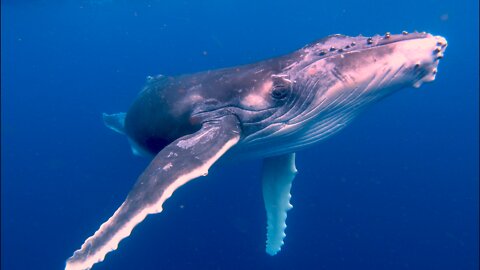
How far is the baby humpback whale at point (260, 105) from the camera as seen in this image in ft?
18.3

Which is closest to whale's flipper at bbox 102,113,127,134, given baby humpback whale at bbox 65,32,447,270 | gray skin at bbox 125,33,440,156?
baby humpback whale at bbox 65,32,447,270

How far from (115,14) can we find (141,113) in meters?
74.2

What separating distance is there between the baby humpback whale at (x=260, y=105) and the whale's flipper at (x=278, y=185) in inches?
50.9

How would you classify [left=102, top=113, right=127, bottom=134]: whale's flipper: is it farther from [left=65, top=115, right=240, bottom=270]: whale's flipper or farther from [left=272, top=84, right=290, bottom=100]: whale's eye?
[left=272, top=84, right=290, bottom=100]: whale's eye

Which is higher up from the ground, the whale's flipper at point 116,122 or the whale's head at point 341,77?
the whale's flipper at point 116,122

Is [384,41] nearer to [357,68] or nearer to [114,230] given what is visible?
[357,68]

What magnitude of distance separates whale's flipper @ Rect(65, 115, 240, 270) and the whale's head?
1357 mm

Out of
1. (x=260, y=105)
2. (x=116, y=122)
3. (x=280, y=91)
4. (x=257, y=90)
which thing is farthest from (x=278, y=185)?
(x=116, y=122)

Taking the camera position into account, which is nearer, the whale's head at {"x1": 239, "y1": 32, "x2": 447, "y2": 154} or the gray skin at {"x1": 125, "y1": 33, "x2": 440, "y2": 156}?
the whale's head at {"x1": 239, "y1": 32, "x2": 447, "y2": 154}

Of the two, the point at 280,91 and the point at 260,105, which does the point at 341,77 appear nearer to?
the point at 280,91

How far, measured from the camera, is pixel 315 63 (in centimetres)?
689

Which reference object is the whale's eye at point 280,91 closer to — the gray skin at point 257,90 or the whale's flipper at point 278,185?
the gray skin at point 257,90

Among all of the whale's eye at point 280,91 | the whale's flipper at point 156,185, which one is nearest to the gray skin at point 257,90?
the whale's eye at point 280,91

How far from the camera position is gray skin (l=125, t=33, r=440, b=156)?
21.5 ft
